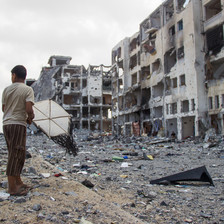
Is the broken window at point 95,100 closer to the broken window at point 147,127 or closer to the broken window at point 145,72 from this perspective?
the broken window at point 145,72

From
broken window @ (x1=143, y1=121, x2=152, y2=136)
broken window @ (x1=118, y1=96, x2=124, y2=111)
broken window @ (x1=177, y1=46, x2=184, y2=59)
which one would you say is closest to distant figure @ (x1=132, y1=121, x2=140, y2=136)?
broken window @ (x1=143, y1=121, x2=152, y2=136)

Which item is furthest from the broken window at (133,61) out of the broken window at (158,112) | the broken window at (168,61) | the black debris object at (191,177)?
the black debris object at (191,177)

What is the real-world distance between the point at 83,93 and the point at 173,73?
27974 millimetres

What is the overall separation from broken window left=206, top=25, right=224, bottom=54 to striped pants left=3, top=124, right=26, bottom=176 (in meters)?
21.4

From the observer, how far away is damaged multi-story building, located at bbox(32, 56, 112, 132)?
51.9m

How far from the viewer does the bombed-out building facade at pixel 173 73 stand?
2297 centimetres

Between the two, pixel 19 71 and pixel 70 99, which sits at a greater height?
pixel 70 99

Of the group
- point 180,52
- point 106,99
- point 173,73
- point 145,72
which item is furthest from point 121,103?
point 180,52

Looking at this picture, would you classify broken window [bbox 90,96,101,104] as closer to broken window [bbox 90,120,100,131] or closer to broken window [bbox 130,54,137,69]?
broken window [bbox 90,120,100,131]

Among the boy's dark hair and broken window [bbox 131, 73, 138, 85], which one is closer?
the boy's dark hair

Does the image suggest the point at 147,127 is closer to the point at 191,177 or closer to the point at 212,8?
the point at 212,8

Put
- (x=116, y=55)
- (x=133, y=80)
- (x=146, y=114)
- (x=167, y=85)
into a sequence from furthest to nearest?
(x=116, y=55)
(x=133, y=80)
(x=146, y=114)
(x=167, y=85)

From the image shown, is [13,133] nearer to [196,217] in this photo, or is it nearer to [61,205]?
[61,205]

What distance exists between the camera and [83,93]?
52.6 meters
